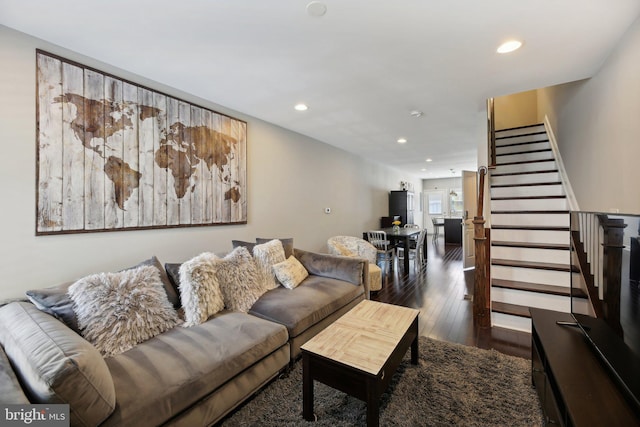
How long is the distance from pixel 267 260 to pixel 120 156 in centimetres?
158

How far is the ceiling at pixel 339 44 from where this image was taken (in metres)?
1.62

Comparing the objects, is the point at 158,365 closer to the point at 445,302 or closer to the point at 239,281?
the point at 239,281

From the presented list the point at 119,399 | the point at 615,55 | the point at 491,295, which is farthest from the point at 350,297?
the point at 615,55

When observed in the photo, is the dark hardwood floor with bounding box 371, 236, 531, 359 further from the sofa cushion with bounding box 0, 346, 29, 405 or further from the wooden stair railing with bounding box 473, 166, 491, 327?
the sofa cushion with bounding box 0, 346, 29, 405

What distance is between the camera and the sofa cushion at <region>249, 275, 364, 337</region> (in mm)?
2170

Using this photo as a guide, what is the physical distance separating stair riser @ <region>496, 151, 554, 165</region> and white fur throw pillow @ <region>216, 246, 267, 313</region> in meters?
4.43

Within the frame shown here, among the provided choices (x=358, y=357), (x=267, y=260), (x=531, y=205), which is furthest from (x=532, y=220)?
(x=267, y=260)

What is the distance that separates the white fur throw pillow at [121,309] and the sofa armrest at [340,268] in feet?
5.31

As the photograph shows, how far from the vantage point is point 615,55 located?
6.98 feet

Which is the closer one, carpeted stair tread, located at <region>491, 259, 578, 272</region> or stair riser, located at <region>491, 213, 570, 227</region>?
carpeted stair tread, located at <region>491, 259, 578, 272</region>

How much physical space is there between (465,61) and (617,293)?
74.6 inches

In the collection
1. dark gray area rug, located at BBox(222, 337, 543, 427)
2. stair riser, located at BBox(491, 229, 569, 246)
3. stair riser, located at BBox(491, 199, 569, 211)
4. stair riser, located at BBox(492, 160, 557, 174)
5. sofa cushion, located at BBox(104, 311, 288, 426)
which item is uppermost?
stair riser, located at BBox(492, 160, 557, 174)

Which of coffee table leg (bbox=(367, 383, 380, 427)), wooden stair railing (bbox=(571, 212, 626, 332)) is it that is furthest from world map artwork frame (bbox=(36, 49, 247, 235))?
wooden stair railing (bbox=(571, 212, 626, 332))

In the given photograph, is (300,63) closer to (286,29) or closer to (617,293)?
(286,29)
